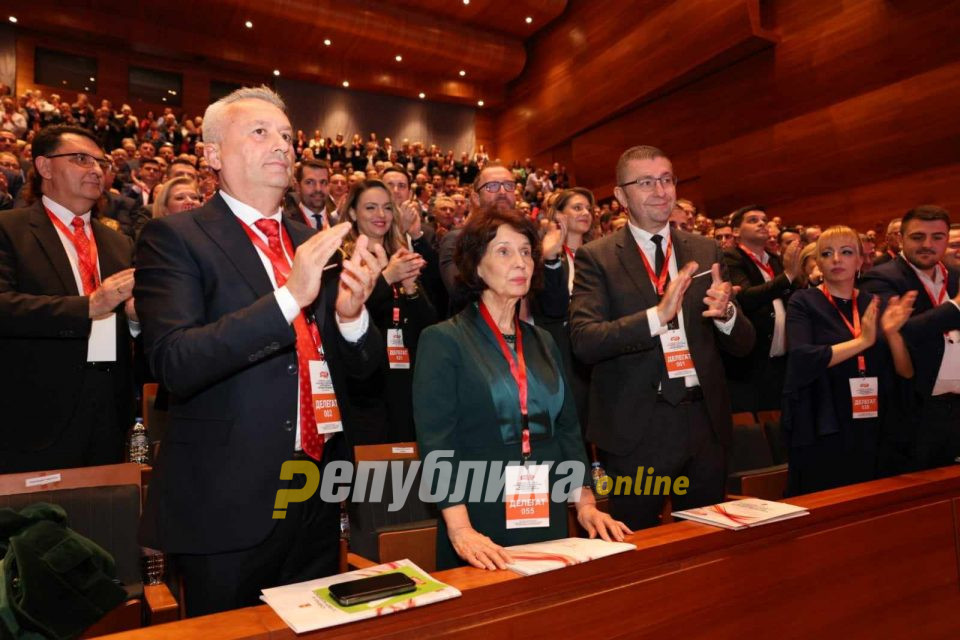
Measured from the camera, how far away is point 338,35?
14.0 m

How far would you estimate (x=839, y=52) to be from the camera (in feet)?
30.6

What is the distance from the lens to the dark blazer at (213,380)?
1.18 meters

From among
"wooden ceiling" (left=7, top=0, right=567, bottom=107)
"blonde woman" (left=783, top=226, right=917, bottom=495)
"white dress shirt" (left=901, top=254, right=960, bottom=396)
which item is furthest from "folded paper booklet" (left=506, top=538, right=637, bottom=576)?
"wooden ceiling" (left=7, top=0, right=567, bottom=107)

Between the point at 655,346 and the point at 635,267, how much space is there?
28 cm

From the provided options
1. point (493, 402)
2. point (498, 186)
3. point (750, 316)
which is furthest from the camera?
point (750, 316)

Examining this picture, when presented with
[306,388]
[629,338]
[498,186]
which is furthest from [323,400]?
[498,186]

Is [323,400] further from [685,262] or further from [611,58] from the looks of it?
[611,58]

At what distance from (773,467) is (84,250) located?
3.19m

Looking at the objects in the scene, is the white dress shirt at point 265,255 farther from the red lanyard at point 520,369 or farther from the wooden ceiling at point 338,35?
the wooden ceiling at point 338,35

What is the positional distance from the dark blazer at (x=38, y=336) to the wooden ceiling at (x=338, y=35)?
12019mm

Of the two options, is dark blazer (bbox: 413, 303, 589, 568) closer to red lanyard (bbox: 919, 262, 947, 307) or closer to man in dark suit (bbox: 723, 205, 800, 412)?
red lanyard (bbox: 919, 262, 947, 307)

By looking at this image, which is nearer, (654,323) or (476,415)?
(476,415)

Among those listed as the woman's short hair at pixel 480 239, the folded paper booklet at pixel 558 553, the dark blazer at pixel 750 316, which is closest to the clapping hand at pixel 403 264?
the woman's short hair at pixel 480 239

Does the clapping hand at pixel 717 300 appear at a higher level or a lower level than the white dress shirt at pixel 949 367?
higher
